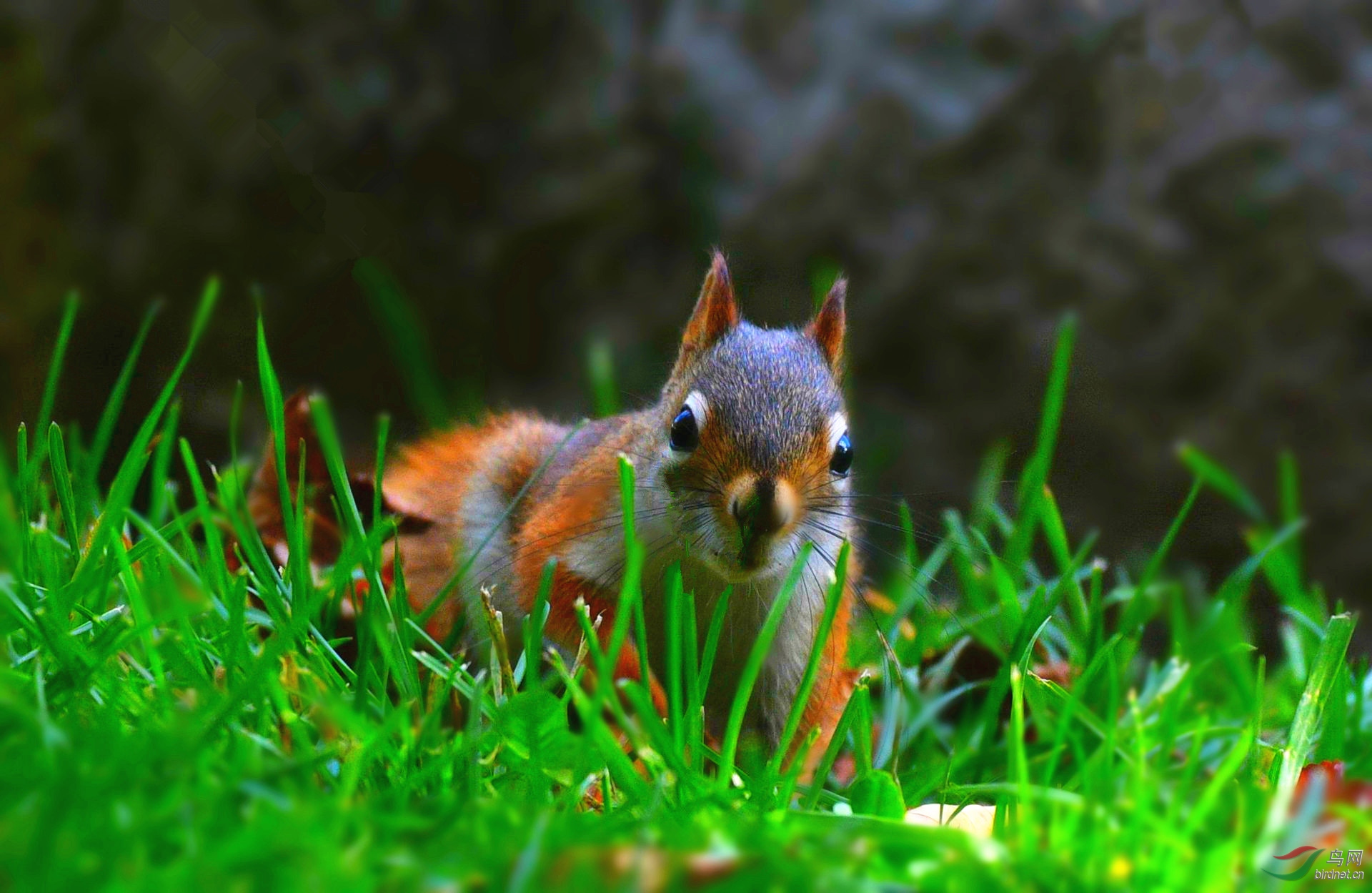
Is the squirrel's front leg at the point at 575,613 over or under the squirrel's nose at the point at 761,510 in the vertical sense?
under

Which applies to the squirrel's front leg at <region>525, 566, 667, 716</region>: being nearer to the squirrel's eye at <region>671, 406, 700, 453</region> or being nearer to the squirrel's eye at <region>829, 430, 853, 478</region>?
the squirrel's eye at <region>671, 406, 700, 453</region>

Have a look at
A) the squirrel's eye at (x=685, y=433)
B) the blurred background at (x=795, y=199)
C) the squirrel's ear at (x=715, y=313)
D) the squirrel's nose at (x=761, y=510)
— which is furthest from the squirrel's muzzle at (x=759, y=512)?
the blurred background at (x=795, y=199)

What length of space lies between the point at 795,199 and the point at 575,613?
83.3 inches

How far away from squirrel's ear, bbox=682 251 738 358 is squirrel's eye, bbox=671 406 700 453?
0.74 feet

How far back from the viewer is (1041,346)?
3393 mm

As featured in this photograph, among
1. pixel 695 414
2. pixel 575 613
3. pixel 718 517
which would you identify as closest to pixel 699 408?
pixel 695 414

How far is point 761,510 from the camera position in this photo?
133cm

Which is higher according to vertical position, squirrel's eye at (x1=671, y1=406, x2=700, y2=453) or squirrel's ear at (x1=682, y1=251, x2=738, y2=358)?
squirrel's ear at (x1=682, y1=251, x2=738, y2=358)

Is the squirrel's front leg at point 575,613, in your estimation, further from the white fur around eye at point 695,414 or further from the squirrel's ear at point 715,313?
the squirrel's ear at point 715,313

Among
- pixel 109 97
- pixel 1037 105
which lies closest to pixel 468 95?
pixel 109 97

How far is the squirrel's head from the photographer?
1.37 metres

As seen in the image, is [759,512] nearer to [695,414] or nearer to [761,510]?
[761,510]

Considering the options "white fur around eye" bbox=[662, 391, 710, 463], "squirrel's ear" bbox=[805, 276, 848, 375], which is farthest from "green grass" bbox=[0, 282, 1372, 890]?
"squirrel's ear" bbox=[805, 276, 848, 375]

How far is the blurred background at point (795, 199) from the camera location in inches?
132
